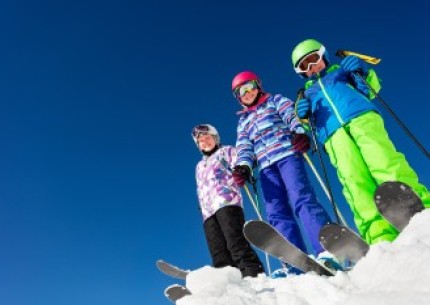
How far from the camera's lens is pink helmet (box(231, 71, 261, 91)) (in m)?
7.61

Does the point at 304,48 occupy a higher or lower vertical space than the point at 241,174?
higher

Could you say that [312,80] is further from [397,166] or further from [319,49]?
[397,166]

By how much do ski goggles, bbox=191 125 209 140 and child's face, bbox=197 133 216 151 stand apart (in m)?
0.06

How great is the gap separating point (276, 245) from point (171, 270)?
3.33 metres

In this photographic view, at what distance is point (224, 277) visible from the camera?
3.77 meters

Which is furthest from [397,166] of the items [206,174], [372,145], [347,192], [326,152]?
[206,174]

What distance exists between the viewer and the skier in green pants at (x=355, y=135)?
4.65 metres

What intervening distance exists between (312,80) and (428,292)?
15.3 feet

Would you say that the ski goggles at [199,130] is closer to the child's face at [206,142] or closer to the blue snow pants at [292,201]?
the child's face at [206,142]

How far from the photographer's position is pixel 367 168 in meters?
5.07

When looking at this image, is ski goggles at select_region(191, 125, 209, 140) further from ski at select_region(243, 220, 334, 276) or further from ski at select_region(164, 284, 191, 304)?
ski at select_region(243, 220, 334, 276)

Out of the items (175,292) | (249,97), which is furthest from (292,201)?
(249,97)

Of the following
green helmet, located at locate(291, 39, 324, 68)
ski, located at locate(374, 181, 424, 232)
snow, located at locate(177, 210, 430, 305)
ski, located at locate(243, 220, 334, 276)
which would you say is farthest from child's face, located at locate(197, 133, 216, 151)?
ski, located at locate(374, 181, 424, 232)

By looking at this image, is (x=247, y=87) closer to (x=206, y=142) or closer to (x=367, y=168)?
(x=206, y=142)
